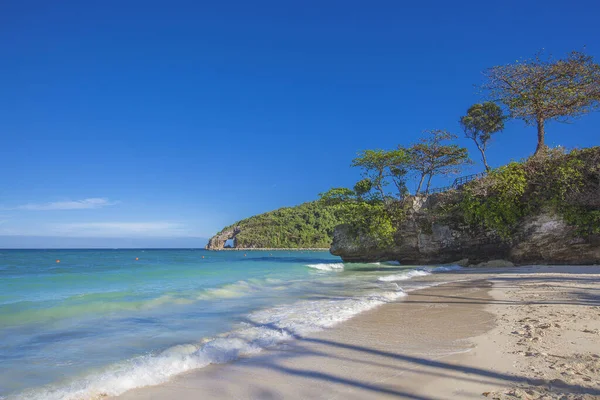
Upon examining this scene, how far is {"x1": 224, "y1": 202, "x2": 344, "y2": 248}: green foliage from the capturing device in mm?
100562

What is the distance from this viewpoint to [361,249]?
29297 mm

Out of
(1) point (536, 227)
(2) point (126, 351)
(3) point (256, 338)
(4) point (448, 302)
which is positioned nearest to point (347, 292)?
(4) point (448, 302)

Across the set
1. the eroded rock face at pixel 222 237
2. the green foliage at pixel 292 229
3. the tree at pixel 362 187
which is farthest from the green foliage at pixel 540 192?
the eroded rock face at pixel 222 237

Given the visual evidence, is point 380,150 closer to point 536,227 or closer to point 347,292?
point 536,227

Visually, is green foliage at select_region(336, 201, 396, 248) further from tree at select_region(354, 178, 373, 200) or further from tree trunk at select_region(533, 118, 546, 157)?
tree trunk at select_region(533, 118, 546, 157)

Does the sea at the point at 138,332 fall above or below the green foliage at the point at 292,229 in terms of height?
below

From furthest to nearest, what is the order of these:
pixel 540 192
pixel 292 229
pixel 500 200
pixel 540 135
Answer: pixel 292 229 < pixel 540 135 < pixel 500 200 < pixel 540 192

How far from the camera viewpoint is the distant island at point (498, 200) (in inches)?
708

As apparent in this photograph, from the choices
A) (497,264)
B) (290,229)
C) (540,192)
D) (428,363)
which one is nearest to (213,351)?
(428,363)

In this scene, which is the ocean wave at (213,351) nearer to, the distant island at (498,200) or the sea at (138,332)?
the sea at (138,332)

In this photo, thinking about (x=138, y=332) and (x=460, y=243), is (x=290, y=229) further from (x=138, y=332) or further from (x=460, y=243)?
(x=138, y=332)

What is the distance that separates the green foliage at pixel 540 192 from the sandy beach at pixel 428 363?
13.2 meters

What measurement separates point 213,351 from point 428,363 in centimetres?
291

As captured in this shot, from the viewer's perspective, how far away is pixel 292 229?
10388cm
